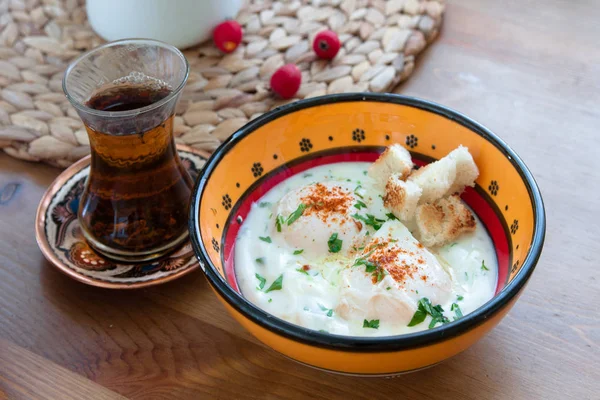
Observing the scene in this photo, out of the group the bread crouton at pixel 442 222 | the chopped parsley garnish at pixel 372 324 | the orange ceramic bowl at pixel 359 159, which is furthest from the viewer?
the bread crouton at pixel 442 222

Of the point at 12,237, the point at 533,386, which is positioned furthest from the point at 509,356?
the point at 12,237

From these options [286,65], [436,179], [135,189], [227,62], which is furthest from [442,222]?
[227,62]

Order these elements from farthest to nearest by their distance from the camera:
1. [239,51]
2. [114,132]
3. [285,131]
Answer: [239,51] → [285,131] → [114,132]

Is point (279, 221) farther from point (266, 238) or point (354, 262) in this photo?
point (354, 262)

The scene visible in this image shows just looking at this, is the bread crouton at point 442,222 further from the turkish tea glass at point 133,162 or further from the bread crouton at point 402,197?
the turkish tea glass at point 133,162

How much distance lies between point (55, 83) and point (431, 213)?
1.23 metres

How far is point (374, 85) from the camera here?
1926 millimetres

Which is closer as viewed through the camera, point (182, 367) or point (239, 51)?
point (182, 367)

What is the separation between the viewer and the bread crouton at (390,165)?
1.41m

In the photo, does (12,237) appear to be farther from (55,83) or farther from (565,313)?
(565,313)

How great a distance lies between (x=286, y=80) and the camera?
1.88m

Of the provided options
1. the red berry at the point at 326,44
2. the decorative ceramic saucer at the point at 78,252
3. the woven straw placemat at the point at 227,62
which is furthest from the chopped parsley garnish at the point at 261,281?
the red berry at the point at 326,44

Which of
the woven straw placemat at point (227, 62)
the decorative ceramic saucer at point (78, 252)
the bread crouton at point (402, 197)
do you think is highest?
the bread crouton at point (402, 197)

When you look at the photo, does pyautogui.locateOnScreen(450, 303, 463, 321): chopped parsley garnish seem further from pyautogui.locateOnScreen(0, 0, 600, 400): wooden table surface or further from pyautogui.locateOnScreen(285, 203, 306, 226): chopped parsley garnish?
pyautogui.locateOnScreen(285, 203, 306, 226): chopped parsley garnish
